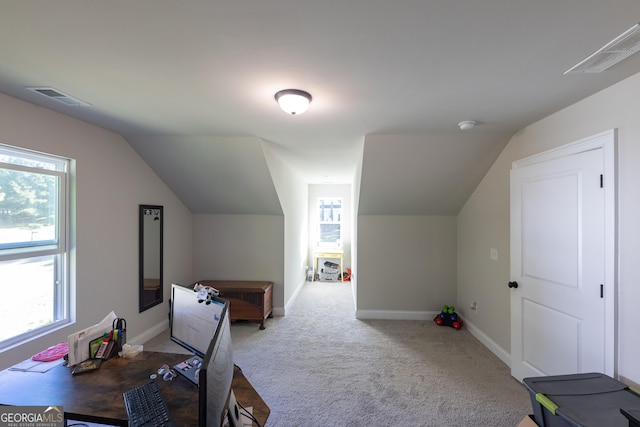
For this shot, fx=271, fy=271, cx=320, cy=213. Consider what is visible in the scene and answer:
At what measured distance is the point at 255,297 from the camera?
378cm

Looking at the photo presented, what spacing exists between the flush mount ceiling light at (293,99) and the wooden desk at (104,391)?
1.76 meters

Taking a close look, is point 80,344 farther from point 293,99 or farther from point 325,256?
point 325,256

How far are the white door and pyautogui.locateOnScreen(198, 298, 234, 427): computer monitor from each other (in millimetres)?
2429

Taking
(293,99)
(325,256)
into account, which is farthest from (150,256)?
(325,256)

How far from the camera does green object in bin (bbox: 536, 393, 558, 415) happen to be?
1.52m

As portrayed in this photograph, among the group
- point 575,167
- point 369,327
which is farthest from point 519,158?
point 369,327

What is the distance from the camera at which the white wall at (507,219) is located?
1696mm

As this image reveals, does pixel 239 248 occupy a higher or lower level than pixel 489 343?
higher

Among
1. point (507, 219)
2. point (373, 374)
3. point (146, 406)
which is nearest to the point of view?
point (146, 406)

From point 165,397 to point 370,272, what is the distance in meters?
3.27

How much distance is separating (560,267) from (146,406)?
2.91 meters

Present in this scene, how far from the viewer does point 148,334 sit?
3.37 metres

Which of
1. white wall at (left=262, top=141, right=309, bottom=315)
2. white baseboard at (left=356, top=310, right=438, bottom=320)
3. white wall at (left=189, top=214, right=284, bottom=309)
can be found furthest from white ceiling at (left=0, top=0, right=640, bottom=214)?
white baseboard at (left=356, top=310, right=438, bottom=320)

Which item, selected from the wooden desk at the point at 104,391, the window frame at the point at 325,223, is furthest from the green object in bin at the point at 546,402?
the window frame at the point at 325,223
